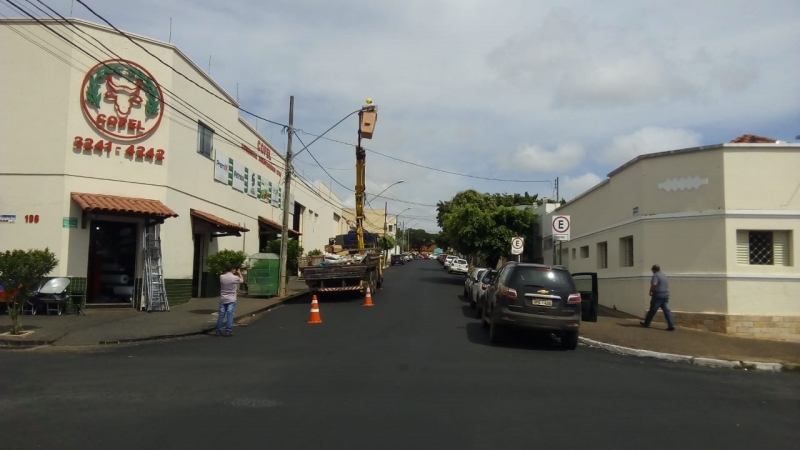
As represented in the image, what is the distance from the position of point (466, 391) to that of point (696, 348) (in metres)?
6.96

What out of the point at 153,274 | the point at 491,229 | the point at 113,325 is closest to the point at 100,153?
the point at 153,274

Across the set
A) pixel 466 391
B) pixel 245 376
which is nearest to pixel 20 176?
pixel 245 376

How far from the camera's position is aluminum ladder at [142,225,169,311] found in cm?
1823

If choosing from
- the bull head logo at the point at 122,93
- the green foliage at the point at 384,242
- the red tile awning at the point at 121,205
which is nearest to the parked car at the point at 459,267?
the green foliage at the point at 384,242

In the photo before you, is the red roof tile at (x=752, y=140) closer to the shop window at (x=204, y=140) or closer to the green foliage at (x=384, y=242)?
the shop window at (x=204, y=140)

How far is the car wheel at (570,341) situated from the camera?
13.0 m

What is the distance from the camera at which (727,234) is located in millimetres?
15781

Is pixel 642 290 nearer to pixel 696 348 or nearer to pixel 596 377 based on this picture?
pixel 696 348

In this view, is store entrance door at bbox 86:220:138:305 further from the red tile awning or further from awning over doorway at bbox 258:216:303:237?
awning over doorway at bbox 258:216:303:237

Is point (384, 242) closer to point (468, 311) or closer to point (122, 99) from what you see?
point (468, 311)

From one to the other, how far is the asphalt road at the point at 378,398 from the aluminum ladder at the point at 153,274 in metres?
5.95

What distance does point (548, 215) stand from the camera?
106 ft

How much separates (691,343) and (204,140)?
16.8 m

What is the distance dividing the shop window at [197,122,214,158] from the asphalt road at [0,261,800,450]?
10.9 metres
